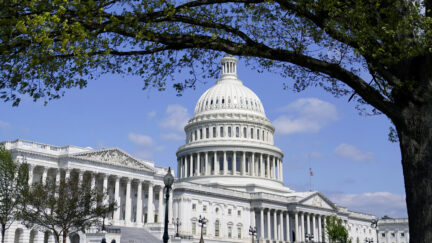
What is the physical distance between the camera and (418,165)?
15086 millimetres

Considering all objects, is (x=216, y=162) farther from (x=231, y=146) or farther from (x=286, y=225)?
(x=286, y=225)

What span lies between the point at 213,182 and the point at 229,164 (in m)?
10.1

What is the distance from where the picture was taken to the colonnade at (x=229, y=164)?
129000 millimetres

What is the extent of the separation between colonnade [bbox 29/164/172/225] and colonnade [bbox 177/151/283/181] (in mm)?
31059

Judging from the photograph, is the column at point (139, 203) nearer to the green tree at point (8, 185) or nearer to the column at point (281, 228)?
the green tree at point (8, 185)

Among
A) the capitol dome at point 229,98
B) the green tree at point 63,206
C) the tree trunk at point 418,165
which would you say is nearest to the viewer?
the tree trunk at point 418,165

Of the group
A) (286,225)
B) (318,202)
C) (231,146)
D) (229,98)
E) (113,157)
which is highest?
(229,98)

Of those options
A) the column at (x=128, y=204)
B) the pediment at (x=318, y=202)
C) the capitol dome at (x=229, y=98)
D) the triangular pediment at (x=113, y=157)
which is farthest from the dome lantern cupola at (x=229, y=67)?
the column at (x=128, y=204)

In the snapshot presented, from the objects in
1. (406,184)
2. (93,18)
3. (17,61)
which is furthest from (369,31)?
(17,61)

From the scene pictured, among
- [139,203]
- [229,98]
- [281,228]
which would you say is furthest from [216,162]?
[139,203]

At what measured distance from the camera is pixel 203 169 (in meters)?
132

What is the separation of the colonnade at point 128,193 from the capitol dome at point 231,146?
25352mm

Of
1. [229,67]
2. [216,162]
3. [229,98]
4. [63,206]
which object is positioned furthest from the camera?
[229,67]

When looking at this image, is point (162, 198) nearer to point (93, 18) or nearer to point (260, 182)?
point (260, 182)
